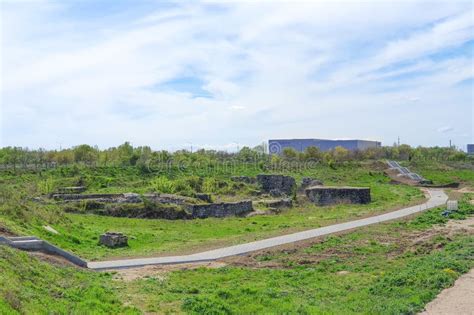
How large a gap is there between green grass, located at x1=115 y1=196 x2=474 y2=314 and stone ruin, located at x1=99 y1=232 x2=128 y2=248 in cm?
526

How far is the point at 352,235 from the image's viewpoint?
767 inches

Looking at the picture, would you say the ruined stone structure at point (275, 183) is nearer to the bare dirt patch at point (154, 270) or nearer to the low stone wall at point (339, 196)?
the low stone wall at point (339, 196)

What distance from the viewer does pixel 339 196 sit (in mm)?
35250

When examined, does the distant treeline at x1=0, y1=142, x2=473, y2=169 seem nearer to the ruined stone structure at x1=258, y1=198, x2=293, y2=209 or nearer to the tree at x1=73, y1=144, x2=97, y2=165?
the tree at x1=73, y1=144, x2=97, y2=165

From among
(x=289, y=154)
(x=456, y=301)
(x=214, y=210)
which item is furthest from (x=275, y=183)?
(x=289, y=154)

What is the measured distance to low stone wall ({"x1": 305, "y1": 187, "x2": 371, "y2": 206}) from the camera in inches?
1379

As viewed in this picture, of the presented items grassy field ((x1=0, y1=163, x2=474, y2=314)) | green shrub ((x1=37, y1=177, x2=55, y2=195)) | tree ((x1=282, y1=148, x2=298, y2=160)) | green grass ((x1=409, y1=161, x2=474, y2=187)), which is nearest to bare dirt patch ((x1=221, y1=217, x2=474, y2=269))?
grassy field ((x1=0, y1=163, x2=474, y2=314))

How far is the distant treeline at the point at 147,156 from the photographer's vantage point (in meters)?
59.2

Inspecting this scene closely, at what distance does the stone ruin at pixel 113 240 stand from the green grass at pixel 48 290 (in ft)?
18.3

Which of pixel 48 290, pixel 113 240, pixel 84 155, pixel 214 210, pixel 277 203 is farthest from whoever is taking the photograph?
pixel 84 155

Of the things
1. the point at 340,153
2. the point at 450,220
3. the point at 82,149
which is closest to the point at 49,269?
the point at 450,220

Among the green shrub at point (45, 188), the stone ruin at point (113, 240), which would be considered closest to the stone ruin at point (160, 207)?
the green shrub at point (45, 188)

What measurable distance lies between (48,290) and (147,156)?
171 ft

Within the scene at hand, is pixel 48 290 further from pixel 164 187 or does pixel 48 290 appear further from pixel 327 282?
pixel 164 187
